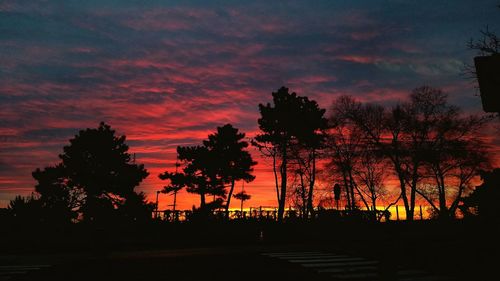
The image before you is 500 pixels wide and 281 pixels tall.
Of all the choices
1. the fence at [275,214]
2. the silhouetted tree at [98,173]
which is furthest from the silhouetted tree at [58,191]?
the fence at [275,214]

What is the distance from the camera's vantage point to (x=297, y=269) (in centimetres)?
1159

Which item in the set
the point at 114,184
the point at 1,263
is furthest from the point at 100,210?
the point at 1,263

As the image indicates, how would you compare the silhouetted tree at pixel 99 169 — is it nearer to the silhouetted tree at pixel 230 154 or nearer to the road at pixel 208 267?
the silhouetted tree at pixel 230 154

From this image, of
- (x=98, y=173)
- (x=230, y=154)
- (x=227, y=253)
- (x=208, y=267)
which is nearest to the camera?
(x=208, y=267)

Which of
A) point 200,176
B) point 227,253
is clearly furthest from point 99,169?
point 227,253

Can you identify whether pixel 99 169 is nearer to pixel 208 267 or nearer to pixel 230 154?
pixel 230 154

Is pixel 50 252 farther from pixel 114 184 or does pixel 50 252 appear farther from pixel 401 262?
pixel 114 184

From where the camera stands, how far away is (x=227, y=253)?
16.3 metres

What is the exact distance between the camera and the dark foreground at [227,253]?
35.7 ft

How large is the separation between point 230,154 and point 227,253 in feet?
89.6

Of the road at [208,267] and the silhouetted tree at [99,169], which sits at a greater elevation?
the silhouetted tree at [99,169]

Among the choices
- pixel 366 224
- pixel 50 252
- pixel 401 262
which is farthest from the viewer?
pixel 366 224

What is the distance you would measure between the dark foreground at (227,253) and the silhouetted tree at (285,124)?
13.2m

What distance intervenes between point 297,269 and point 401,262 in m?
4.07
